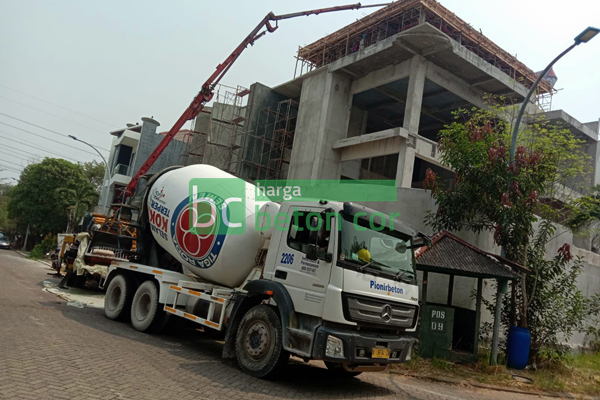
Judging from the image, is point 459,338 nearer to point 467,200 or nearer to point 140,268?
point 467,200

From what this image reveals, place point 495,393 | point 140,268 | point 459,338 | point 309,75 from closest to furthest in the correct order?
point 495,393, point 140,268, point 459,338, point 309,75

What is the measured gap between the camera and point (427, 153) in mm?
22188

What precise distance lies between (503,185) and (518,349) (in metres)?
3.98

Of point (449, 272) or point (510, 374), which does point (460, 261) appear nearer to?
point (449, 272)

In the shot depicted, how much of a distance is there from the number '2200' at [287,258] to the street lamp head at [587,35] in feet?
26.8

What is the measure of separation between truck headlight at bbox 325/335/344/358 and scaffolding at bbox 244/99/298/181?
904 inches

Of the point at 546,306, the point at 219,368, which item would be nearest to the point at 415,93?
the point at 546,306

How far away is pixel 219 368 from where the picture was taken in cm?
690

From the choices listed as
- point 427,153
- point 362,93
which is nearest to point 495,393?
point 427,153

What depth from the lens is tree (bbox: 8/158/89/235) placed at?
4197 centimetres

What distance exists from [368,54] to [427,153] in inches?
236

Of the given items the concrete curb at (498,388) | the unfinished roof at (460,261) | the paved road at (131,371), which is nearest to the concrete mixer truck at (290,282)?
the paved road at (131,371)

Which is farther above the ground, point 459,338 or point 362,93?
point 362,93

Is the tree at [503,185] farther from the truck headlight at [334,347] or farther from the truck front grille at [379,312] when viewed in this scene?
the truck headlight at [334,347]
